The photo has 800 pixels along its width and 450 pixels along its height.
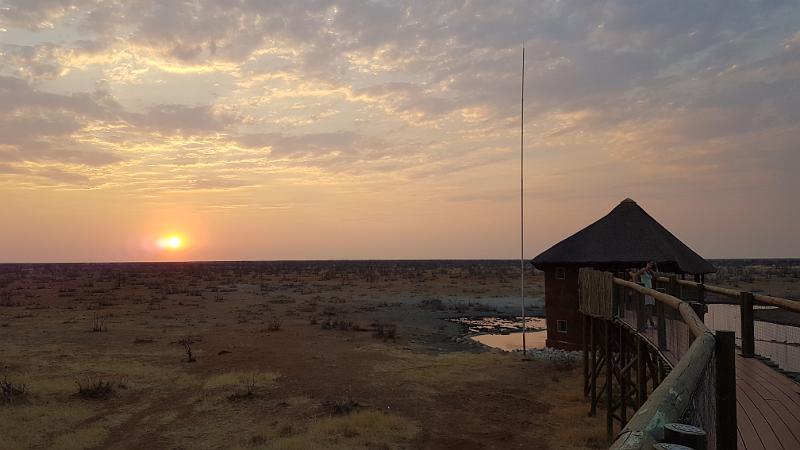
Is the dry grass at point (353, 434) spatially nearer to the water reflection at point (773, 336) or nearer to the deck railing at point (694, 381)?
the deck railing at point (694, 381)

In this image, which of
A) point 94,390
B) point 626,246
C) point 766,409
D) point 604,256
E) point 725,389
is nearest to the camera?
point 725,389

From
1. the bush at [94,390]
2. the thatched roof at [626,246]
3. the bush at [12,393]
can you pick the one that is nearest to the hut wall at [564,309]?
the thatched roof at [626,246]

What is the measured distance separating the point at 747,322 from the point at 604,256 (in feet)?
51.9

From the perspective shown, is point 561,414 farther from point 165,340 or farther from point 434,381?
point 165,340

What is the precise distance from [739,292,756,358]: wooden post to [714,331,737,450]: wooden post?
13.8 feet

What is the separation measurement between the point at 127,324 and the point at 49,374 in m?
A: 13.4

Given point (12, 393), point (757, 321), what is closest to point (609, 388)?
point (12, 393)

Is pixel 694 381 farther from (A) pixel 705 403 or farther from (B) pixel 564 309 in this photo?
(B) pixel 564 309

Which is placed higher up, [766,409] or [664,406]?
[664,406]

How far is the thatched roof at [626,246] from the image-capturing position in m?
23.0

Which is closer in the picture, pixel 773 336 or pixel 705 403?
pixel 705 403

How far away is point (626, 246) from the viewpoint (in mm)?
23828

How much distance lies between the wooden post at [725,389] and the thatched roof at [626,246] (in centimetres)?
1968

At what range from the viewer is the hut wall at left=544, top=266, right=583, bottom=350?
24.4 metres
